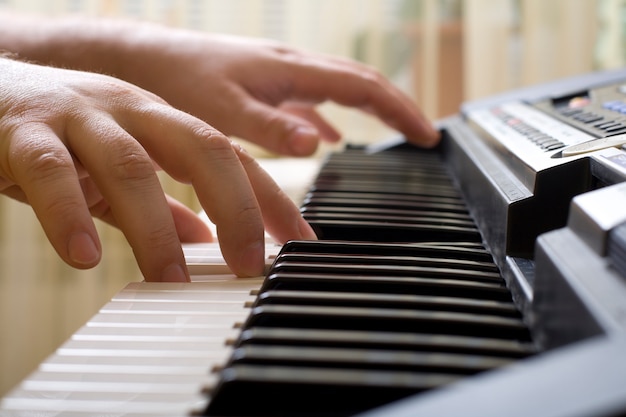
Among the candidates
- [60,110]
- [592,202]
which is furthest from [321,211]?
[592,202]

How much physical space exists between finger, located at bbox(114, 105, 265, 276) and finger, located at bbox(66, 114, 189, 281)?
0.04m

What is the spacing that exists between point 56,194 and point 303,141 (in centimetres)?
51

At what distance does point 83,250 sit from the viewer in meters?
0.50

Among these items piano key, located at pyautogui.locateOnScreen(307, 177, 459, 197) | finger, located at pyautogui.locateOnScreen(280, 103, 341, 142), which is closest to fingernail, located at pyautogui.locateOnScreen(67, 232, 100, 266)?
piano key, located at pyautogui.locateOnScreen(307, 177, 459, 197)

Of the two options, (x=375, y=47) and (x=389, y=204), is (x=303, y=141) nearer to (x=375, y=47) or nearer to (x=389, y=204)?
(x=389, y=204)

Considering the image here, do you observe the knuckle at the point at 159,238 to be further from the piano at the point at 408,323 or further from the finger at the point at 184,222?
the finger at the point at 184,222

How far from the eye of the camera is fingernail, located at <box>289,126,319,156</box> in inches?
38.9

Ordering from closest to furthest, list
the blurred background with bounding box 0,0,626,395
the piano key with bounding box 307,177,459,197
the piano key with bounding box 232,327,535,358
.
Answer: the piano key with bounding box 232,327,535,358, the piano key with bounding box 307,177,459,197, the blurred background with bounding box 0,0,626,395

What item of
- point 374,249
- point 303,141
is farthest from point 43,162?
point 303,141

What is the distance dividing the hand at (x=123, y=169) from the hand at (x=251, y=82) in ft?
1.39

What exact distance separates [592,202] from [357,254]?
203 mm

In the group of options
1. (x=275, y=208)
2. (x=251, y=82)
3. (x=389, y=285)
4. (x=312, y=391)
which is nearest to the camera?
(x=312, y=391)

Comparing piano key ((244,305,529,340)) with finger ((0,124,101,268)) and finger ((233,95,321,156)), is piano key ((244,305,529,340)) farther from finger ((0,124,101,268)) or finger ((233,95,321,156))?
finger ((233,95,321,156))

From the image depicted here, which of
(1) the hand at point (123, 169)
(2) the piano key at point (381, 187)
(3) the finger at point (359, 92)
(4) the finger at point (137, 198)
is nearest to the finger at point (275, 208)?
(1) the hand at point (123, 169)
